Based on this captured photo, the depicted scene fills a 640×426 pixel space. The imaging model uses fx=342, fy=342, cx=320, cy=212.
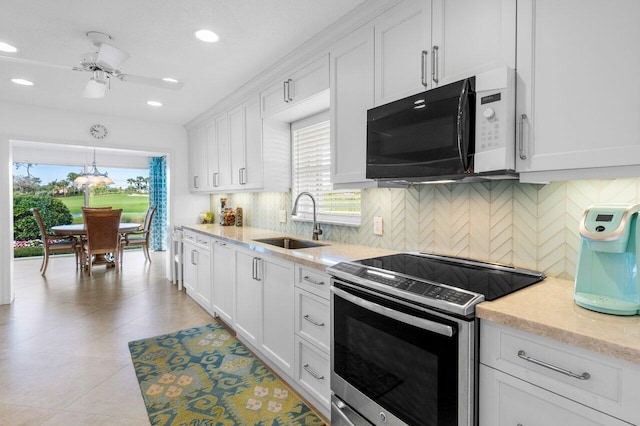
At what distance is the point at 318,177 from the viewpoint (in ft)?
10.1

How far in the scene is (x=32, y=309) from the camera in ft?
12.6

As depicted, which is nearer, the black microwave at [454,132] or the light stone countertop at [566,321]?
the light stone countertop at [566,321]

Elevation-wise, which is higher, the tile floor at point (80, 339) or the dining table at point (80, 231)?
the dining table at point (80, 231)

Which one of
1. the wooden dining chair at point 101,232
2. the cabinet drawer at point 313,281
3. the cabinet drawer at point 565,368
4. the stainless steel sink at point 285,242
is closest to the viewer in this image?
the cabinet drawer at point 565,368

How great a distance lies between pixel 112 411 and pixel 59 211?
288 inches

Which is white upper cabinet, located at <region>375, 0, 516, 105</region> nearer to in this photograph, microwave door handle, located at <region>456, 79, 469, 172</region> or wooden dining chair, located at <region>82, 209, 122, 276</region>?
microwave door handle, located at <region>456, 79, 469, 172</region>

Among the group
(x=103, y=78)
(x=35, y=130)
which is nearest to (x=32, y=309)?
(x=35, y=130)

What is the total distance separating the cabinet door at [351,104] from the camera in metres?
2.00

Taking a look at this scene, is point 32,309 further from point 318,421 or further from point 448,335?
point 448,335

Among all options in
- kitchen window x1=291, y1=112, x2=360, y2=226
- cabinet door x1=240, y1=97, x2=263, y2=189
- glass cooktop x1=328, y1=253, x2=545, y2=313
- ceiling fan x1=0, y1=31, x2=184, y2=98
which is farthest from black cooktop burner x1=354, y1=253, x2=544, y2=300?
ceiling fan x1=0, y1=31, x2=184, y2=98

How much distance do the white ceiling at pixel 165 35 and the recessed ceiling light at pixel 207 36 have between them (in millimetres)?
49

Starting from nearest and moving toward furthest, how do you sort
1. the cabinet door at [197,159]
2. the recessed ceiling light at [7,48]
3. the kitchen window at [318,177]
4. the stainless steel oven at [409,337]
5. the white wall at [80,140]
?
the stainless steel oven at [409,337], the recessed ceiling light at [7,48], the kitchen window at [318,177], the white wall at [80,140], the cabinet door at [197,159]

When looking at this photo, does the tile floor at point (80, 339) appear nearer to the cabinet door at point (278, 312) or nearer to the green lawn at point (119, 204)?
the cabinet door at point (278, 312)

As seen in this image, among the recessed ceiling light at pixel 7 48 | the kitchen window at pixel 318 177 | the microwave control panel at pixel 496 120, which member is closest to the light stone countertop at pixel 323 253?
the kitchen window at pixel 318 177
